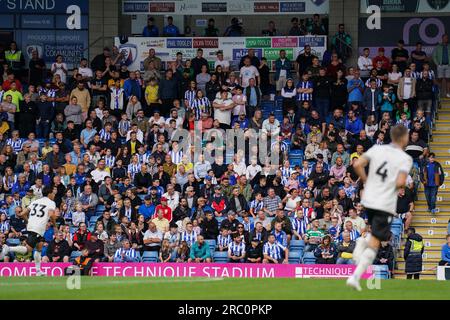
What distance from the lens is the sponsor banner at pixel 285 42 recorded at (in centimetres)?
3500

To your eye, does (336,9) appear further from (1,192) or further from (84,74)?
(1,192)

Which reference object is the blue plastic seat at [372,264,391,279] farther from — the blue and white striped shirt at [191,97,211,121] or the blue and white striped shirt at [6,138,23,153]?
the blue and white striped shirt at [6,138,23,153]

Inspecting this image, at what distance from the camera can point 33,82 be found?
34531mm

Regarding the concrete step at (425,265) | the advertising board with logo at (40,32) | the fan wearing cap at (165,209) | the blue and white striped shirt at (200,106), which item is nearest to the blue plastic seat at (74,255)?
the fan wearing cap at (165,209)

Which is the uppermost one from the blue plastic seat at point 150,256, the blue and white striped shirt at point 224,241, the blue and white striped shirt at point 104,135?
the blue and white striped shirt at point 104,135

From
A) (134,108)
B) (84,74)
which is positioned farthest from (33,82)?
(134,108)

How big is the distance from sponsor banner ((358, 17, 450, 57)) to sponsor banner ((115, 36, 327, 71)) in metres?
2.15

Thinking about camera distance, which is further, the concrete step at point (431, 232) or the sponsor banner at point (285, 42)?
the sponsor banner at point (285, 42)

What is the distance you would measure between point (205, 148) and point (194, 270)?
587 centimetres

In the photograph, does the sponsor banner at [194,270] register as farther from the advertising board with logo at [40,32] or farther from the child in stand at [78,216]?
the advertising board with logo at [40,32]

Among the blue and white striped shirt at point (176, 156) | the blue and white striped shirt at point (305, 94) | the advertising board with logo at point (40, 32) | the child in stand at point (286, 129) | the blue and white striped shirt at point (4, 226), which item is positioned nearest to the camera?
the blue and white striped shirt at point (4, 226)

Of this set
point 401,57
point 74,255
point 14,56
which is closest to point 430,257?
point 401,57

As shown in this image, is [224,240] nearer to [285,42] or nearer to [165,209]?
[165,209]

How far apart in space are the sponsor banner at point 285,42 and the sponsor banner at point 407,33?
8.02 ft
